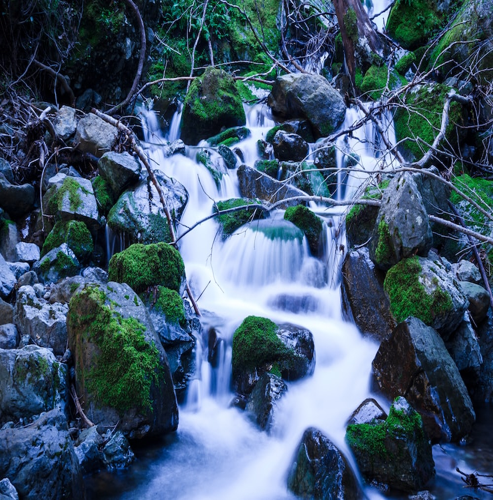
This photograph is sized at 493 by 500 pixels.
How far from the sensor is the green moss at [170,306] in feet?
14.8

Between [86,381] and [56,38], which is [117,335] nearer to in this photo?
[86,381]

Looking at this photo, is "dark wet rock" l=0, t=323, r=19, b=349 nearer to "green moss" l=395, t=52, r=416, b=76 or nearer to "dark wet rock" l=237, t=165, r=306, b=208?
"dark wet rock" l=237, t=165, r=306, b=208

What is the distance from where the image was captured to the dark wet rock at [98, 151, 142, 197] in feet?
21.0

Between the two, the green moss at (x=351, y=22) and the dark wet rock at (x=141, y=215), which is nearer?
the dark wet rock at (x=141, y=215)

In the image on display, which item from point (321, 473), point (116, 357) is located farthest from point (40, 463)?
point (321, 473)

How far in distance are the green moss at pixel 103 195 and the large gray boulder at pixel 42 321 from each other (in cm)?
233

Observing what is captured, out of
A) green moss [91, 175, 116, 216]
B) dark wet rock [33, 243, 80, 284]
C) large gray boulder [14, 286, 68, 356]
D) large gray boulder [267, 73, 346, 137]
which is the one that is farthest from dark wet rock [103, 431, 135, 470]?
large gray boulder [267, 73, 346, 137]

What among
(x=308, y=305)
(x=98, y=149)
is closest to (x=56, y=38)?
(x=98, y=149)

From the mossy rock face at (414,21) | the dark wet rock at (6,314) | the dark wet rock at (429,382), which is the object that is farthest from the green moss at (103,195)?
the mossy rock face at (414,21)

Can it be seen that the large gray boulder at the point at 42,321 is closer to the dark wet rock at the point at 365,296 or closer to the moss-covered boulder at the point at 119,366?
the moss-covered boulder at the point at 119,366

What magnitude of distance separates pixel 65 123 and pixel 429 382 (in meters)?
6.61


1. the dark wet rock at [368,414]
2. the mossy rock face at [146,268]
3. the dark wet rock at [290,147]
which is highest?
the dark wet rock at [290,147]

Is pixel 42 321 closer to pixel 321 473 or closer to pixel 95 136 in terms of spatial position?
pixel 321 473

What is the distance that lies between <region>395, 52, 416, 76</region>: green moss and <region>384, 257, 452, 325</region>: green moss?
799cm
